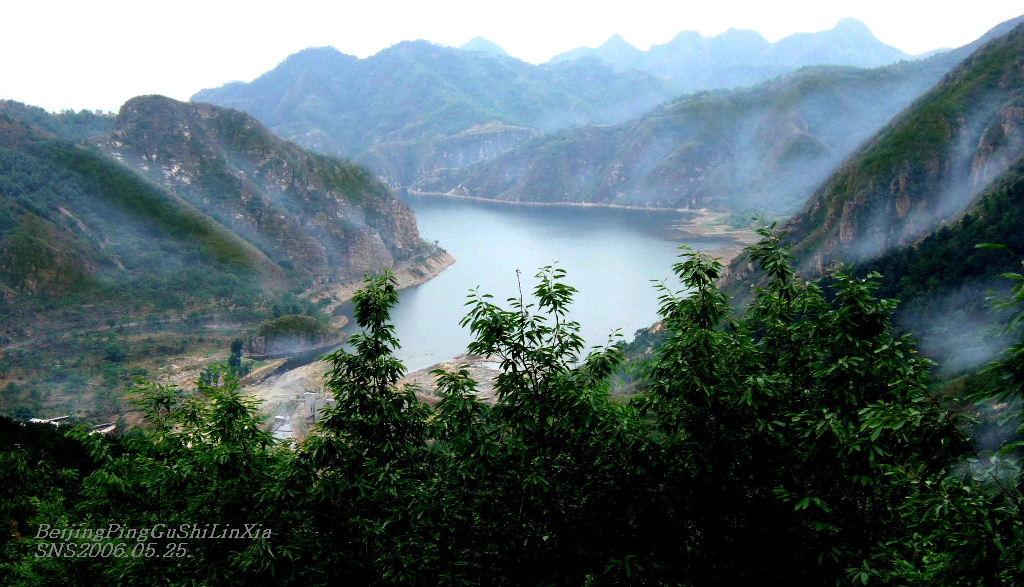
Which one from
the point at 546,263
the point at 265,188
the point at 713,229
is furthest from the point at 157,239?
the point at 713,229

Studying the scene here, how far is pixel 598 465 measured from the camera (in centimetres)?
740

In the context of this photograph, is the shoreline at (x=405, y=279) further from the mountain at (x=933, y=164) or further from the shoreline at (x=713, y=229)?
the mountain at (x=933, y=164)

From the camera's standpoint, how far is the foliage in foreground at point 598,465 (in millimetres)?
6488

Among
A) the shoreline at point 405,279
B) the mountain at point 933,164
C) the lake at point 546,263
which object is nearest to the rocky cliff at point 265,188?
the shoreline at point 405,279

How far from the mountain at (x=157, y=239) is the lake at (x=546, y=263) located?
13868 millimetres

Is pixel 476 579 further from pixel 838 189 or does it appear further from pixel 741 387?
pixel 838 189

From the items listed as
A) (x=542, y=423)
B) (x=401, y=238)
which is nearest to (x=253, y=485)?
(x=542, y=423)

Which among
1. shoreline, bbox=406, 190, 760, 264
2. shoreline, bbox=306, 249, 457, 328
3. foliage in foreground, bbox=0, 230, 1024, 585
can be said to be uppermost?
foliage in foreground, bbox=0, 230, 1024, 585

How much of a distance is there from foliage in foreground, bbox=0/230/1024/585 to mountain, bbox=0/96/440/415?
54.7m

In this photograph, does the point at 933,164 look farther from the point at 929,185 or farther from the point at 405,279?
the point at 405,279

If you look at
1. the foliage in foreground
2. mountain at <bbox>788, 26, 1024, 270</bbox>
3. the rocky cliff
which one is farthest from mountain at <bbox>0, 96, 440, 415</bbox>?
mountain at <bbox>788, 26, 1024, 270</bbox>

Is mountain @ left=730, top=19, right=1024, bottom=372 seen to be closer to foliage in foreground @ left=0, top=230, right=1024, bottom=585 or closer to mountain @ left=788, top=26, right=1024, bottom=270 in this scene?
mountain @ left=788, top=26, right=1024, bottom=270

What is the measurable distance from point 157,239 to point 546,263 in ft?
197

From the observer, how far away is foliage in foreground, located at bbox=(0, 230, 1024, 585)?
6488mm
